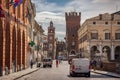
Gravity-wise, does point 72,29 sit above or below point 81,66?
above

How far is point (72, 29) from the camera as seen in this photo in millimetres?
179000

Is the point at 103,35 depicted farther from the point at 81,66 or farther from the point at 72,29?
the point at 81,66

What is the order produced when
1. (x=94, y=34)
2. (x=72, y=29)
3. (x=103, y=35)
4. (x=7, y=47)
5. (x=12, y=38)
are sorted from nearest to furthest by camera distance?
(x=7, y=47) < (x=12, y=38) < (x=94, y=34) < (x=103, y=35) < (x=72, y=29)

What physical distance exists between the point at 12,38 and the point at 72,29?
12799cm

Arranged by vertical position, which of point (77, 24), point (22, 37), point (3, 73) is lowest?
point (3, 73)

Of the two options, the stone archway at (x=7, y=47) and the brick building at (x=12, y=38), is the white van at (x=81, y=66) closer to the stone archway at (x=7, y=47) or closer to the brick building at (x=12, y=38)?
the brick building at (x=12, y=38)

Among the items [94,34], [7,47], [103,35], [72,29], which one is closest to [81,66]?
[7,47]

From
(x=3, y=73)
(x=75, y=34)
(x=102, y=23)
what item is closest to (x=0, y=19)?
(x=3, y=73)

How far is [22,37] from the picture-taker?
201ft

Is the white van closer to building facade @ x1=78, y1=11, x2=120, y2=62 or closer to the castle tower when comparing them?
building facade @ x1=78, y1=11, x2=120, y2=62

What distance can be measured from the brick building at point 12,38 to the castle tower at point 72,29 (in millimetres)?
112292

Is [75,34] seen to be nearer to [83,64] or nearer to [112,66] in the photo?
[112,66]

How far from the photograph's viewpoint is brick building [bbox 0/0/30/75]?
1719 inches

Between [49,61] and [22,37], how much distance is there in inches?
1019
